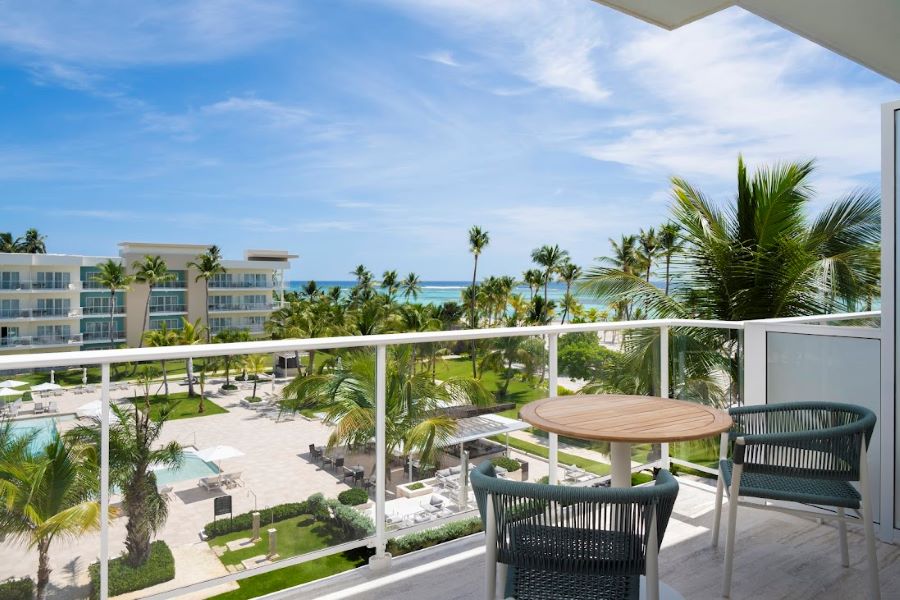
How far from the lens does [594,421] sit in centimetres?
244

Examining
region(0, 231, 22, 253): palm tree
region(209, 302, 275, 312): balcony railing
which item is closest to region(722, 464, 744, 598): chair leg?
region(209, 302, 275, 312): balcony railing

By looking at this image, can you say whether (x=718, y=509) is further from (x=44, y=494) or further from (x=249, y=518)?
(x=44, y=494)

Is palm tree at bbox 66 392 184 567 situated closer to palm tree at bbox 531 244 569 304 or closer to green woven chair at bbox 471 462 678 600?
green woven chair at bbox 471 462 678 600

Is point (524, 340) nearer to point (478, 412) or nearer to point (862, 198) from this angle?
point (478, 412)

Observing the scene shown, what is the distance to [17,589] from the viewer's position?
2184 millimetres

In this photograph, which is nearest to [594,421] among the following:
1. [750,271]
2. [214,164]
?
[750,271]

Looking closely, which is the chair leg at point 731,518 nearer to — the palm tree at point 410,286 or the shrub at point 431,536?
the shrub at point 431,536

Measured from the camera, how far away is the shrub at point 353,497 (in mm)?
2920

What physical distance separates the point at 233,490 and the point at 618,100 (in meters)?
57.6

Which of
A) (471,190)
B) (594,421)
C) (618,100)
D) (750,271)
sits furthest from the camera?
(471,190)

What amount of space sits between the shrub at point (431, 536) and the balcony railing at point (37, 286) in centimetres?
5004

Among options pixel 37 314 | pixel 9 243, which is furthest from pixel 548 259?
pixel 9 243

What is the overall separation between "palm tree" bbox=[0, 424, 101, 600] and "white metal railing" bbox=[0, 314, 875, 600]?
6 centimetres

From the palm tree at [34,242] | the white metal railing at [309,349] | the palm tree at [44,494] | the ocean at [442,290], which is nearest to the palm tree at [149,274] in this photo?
the ocean at [442,290]
